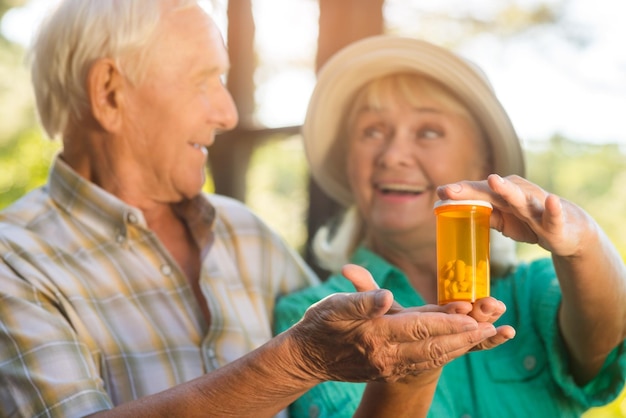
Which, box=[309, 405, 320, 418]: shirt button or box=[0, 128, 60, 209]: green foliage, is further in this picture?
box=[0, 128, 60, 209]: green foliage

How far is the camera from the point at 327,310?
5.80ft

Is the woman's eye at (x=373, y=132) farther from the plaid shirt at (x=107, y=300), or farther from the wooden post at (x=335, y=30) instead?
the wooden post at (x=335, y=30)

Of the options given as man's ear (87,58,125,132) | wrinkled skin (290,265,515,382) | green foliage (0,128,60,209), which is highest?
man's ear (87,58,125,132)

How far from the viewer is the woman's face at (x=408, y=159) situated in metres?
2.80

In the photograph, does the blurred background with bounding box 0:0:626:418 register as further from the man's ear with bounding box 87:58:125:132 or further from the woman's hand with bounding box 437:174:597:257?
the woman's hand with bounding box 437:174:597:257

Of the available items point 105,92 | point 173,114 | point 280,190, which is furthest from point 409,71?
point 280,190

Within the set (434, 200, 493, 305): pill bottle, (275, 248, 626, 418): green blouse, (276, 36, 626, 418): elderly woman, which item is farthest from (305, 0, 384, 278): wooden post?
(434, 200, 493, 305): pill bottle

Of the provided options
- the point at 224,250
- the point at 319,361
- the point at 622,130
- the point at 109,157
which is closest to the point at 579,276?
the point at 319,361

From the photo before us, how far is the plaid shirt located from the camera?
217cm

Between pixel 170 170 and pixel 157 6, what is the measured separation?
449 millimetres

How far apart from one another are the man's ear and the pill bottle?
3.68 ft

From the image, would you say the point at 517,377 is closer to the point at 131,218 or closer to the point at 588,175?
the point at 131,218

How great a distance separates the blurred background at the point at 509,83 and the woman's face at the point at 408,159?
1.53 m

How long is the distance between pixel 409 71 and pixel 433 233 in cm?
49
